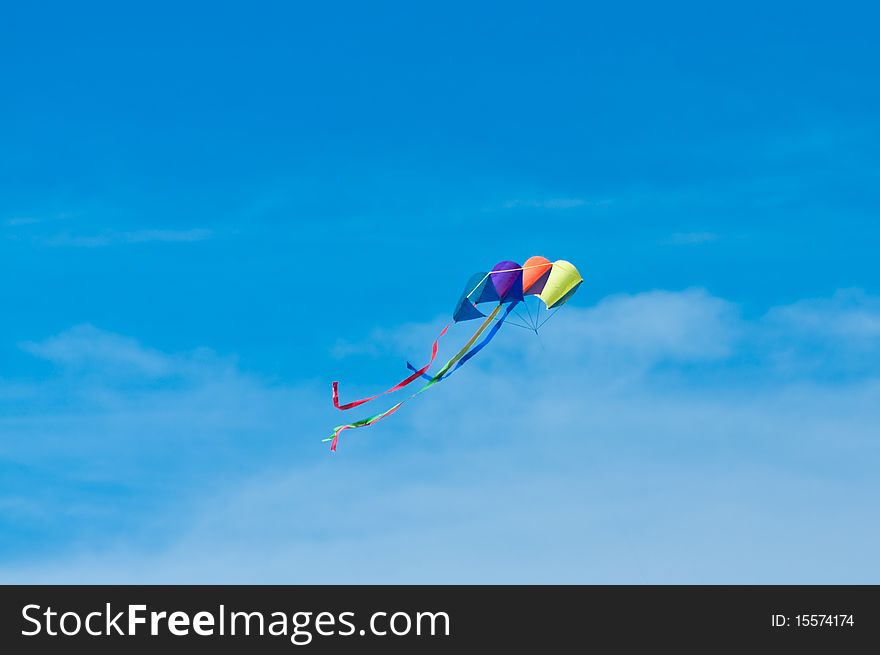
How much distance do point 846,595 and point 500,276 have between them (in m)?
22.1

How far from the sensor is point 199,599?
2124 inches

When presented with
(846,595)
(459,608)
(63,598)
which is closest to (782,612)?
(846,595)

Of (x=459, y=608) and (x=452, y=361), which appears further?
(x=452, y=361)

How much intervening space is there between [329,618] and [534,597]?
8.00 m

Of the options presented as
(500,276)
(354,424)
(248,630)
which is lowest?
(248,630)

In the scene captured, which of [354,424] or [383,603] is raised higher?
[354,424]

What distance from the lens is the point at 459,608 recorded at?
55.4 m

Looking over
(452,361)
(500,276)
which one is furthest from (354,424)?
(500,276)

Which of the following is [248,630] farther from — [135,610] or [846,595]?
[846,595]

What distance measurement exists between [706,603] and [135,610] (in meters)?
21.3

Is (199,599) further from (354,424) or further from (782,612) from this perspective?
(782,612)

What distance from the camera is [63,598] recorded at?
5409cm

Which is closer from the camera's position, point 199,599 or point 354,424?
point 199,599

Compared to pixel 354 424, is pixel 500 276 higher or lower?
higher
